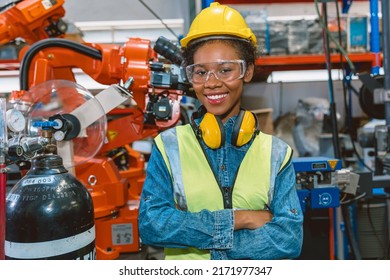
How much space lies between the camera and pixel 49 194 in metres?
1.20

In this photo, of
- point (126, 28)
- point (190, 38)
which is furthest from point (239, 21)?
point (126, 28)

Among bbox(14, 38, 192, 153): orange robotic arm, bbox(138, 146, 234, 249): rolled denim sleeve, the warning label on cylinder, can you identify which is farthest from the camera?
the warning label on cylinder

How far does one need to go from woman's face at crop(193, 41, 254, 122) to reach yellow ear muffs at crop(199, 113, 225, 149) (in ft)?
0.21

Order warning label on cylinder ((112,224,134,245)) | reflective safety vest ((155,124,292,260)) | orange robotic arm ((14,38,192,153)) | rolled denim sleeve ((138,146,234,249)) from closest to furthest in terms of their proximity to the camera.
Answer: rolled denim sleeve ((138,146,234,249)) → reflective safety vest ((155,124,292,260)) → orange robotic arm ((14,38,192,153)) → warning label on cylinder ((112,224,134,245))

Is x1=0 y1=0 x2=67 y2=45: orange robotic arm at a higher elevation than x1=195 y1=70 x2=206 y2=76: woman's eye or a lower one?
higher

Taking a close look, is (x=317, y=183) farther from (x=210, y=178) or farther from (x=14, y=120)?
(x=14, y=120)

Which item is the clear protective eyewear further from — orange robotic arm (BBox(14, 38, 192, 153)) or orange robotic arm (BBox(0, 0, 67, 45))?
orange robotic arm (BBox(0, 0, 67, 45))

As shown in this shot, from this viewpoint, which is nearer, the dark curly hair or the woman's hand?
the woman's hand

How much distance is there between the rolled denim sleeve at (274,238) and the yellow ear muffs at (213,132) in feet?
0.92

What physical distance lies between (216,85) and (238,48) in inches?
6.6

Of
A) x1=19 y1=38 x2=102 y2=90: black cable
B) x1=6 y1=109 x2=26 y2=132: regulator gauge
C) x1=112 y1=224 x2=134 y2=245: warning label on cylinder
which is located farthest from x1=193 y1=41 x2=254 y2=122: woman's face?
x1=112 y1=224 x2=134 y2=245: warning label on cylinder

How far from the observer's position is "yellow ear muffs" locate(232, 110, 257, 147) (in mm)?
1191

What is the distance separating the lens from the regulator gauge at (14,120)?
3.99ft
